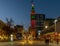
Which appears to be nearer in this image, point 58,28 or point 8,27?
point 58,28

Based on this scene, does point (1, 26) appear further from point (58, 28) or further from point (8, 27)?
point (58, 28)

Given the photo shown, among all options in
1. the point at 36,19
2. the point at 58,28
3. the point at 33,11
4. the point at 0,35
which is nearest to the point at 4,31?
the point at 0,35

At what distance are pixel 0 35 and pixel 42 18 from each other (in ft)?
200

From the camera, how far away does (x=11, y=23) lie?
426 ft

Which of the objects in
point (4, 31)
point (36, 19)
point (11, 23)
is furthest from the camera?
point (36, 19)

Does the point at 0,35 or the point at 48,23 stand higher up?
the point at 48,23

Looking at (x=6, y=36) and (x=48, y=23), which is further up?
(x=48, y=23)

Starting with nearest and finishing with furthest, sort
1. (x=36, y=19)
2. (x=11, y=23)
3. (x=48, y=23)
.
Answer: (x=11, y=23) < (x=36, y=19) < (x=48, y=23)

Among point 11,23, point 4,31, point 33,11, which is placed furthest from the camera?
point 33,11

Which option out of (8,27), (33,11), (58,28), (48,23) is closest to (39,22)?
(48,23)

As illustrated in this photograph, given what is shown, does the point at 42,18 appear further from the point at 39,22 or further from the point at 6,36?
the point at 6,36

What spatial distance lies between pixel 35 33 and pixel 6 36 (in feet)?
163

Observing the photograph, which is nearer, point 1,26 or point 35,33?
point 1,26

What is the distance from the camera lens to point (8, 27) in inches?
4636
